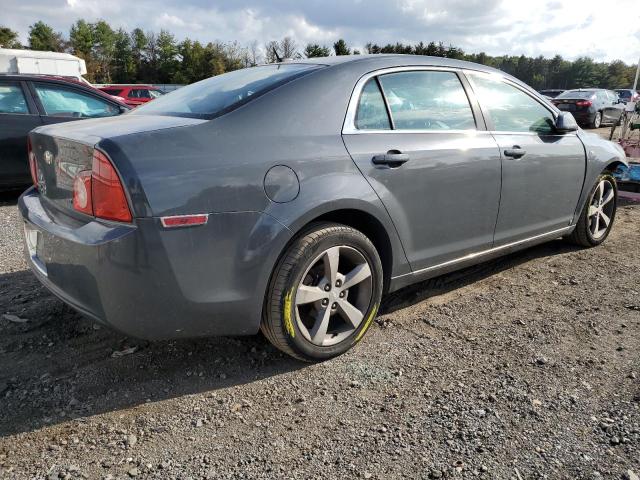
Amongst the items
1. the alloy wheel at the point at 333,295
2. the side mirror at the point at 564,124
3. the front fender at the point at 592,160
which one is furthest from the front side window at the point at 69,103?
the front fender at the point at 592,160

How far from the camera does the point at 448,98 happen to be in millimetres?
3287

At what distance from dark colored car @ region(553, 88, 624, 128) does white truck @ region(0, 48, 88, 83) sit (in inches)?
762

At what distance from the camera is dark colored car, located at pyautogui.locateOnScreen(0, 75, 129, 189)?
6137mm

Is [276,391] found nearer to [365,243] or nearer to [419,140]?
[365,243]

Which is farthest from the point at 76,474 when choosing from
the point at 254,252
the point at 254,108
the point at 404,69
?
the point at 404,69

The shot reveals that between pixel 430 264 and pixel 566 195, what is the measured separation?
1.64 metres

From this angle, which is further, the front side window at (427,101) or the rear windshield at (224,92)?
the front side window at (427,101)

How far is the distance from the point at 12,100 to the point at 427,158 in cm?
566

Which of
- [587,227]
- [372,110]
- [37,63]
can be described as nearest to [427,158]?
[372,110]

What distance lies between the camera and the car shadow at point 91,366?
2367 mm

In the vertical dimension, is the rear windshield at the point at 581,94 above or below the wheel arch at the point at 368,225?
above

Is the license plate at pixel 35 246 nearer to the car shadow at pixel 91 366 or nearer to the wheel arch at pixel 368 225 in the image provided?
the car shadow at pixel 91 366

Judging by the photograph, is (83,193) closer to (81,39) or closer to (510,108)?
(510,108)

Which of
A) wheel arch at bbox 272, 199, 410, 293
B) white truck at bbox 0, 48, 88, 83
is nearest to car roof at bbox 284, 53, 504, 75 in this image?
wheel arch at bbox 272, 199, 410, 293
